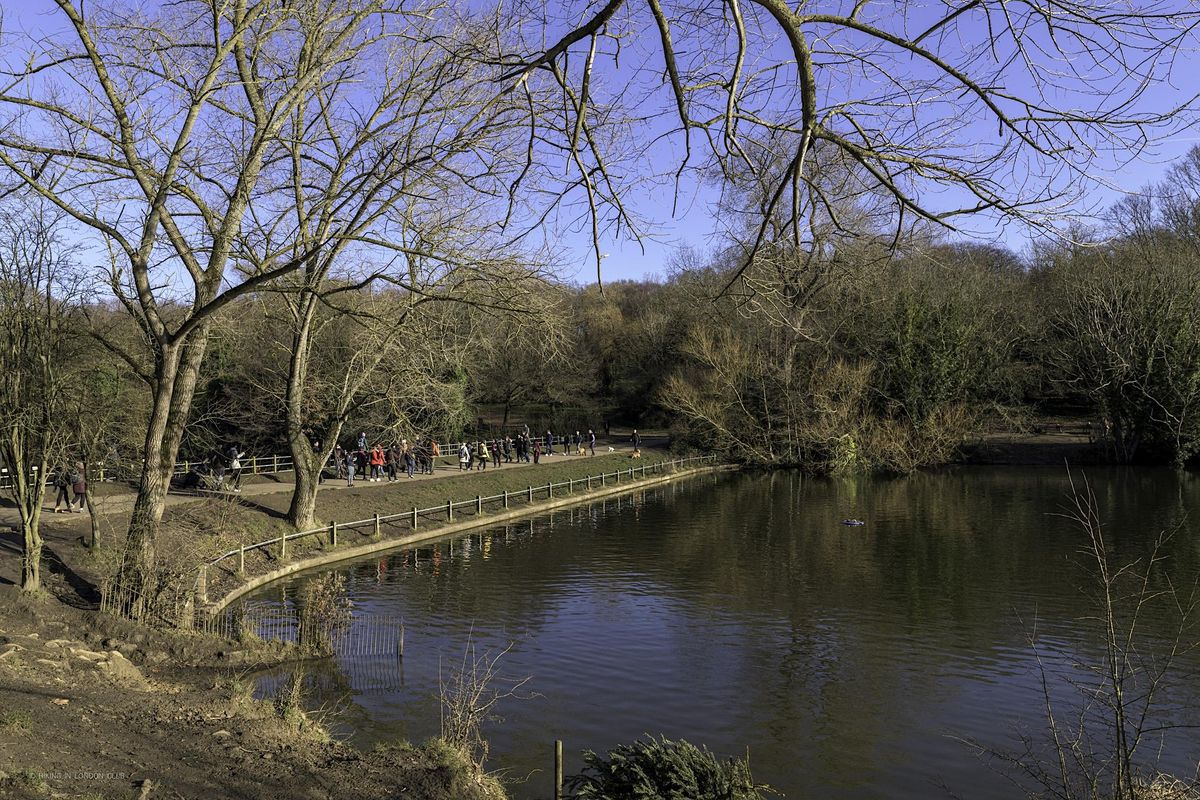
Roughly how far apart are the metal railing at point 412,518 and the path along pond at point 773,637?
4.24 feet

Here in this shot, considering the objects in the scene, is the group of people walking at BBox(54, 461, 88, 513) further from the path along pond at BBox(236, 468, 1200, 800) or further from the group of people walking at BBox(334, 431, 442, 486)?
the group of people walking at BBox(334, 431, 442, 486)

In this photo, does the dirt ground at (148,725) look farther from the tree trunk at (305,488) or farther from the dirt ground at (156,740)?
the tree trunk at (305,488)

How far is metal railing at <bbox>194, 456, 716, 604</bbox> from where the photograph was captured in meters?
17.6

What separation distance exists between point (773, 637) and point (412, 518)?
1336cm

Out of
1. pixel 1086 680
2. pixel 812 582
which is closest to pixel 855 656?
pixel 1086 680

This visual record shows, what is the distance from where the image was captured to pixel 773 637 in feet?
48.4

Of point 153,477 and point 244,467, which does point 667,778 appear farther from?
point 244,467

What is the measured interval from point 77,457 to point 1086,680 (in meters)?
17.9

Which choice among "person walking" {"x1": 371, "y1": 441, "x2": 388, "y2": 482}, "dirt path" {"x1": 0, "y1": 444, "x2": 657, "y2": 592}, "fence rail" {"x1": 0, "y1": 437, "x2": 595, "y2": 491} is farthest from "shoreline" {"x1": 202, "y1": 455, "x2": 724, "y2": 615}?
"person walking" {"x1": 371, "y1": 441, "x2": 388, "y2": 482}

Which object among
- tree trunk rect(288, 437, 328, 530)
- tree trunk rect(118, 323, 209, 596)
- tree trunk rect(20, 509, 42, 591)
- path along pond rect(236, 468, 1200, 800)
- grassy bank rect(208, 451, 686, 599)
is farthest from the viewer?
tree trunk rect(288, 437, 328, 530)

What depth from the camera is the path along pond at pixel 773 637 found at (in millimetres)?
10266

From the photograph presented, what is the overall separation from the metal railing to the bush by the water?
9.18m

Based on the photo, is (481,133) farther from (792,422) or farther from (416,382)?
(792,422)

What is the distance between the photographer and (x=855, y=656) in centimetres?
1370
